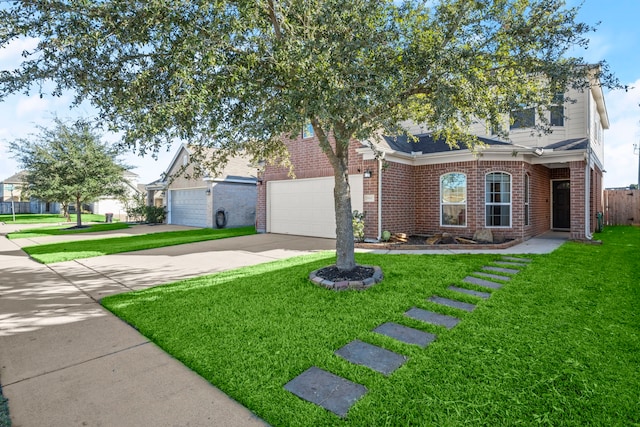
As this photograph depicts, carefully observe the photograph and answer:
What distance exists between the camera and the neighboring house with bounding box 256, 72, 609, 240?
10578 mm

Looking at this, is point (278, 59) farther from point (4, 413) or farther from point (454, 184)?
point (454, 184)

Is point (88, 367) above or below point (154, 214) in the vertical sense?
below

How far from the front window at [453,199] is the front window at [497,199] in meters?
0.71

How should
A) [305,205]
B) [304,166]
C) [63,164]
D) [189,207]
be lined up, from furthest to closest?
[189,207]
[63,164]
[305,205]
[304,166]

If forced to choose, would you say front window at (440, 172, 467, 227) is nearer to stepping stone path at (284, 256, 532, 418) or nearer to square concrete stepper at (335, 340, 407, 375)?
stepping stone path at (284, 256, 532, 418)

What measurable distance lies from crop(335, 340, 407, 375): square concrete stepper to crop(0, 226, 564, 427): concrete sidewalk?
116cm

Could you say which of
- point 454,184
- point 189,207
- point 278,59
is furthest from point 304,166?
point 189,207

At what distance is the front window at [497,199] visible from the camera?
35.3 ft

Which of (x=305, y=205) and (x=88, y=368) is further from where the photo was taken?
(x=305, y=205)

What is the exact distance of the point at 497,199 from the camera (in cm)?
1084

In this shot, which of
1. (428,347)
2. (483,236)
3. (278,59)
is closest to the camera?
(428,347)

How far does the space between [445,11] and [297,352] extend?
5.57 meters

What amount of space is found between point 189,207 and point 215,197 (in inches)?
133

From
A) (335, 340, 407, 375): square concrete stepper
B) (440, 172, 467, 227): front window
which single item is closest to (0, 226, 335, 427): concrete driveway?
(335, 340, 407, 375): square concrete stepper
